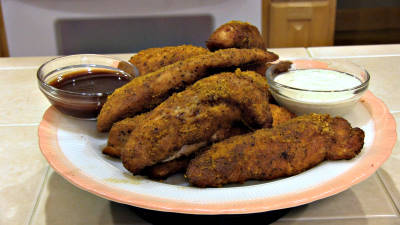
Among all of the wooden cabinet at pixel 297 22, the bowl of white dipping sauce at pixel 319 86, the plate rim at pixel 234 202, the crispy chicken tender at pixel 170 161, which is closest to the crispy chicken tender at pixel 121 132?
the crispy chicken tender at pixel 170 161

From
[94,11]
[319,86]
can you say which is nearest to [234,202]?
[319,86]

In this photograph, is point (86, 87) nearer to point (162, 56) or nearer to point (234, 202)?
point (162, 56)

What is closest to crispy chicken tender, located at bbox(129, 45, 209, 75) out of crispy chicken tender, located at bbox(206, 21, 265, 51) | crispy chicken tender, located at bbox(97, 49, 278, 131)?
crispy chicken tender, located at bbox(206, 21, 265, 51)

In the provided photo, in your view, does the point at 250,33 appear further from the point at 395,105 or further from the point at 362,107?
the point at 395,105

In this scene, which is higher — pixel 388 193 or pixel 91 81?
pixel 91 81

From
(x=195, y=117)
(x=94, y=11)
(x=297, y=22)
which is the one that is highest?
(x=195, y=117)

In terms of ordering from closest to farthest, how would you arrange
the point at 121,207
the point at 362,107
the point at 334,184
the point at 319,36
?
the point at 334,184 → the point at 121,207 → the point at 362,107 → the point at 319,36

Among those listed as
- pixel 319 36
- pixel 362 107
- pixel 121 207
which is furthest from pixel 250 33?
pixel 319 36

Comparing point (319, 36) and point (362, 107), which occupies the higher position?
point (362, 107)
